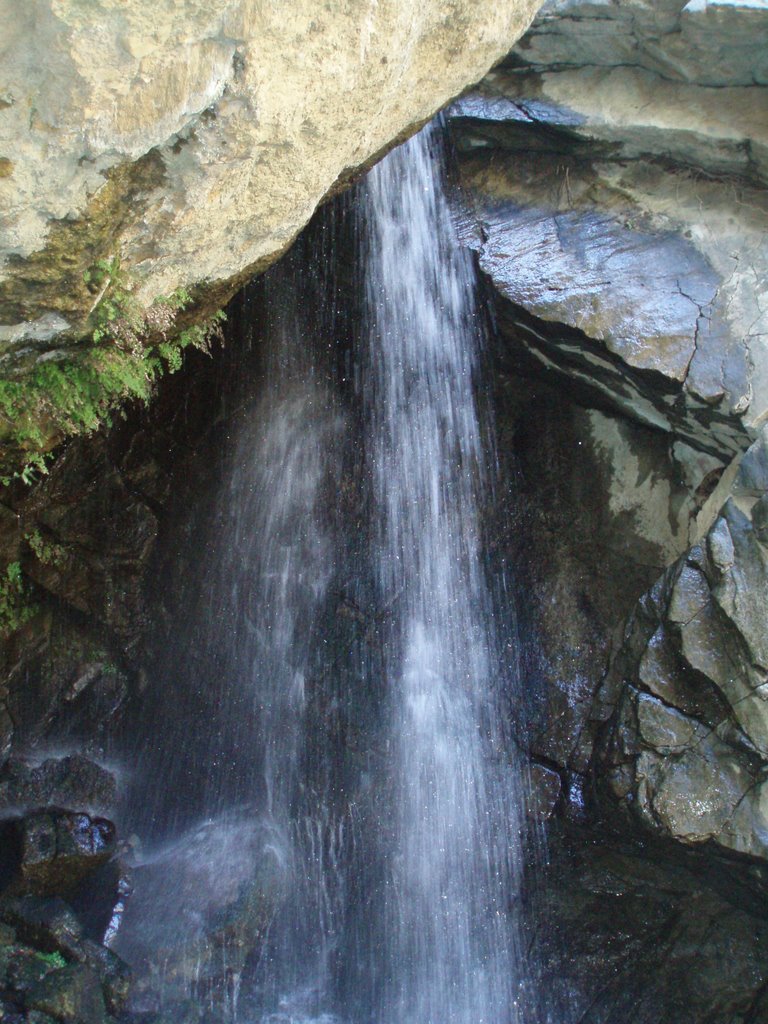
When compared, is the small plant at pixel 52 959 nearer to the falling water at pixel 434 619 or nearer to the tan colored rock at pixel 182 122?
the falling water at pixel 434 619

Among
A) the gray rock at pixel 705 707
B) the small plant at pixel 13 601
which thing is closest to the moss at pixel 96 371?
the small plant at pixel 13 601

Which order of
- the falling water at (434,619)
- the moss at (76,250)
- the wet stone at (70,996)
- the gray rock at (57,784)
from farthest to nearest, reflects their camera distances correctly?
the gray rock at (57,784) < the falling water at (434,619) < the wet stone at (70,996) < the moss at (76,250)

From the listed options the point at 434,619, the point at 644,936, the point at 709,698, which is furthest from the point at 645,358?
the point at 644,936

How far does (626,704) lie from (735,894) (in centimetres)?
134

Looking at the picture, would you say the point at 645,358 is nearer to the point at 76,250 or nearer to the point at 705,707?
the point at 705,707

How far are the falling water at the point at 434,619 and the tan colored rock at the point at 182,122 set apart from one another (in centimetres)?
275

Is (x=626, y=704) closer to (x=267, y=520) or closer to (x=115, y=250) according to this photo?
(x=267, y=520)

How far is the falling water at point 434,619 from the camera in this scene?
250 inches

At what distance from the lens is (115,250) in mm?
3486

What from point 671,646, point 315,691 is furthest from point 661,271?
point 315,691

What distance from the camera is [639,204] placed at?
6227mm

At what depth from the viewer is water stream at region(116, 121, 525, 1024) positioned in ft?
21.0

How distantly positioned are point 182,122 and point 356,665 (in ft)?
16.2

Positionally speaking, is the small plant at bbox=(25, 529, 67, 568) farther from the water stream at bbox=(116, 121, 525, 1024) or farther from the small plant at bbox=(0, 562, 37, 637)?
the water stream at bbox=(116, 121, 525, 1024)
